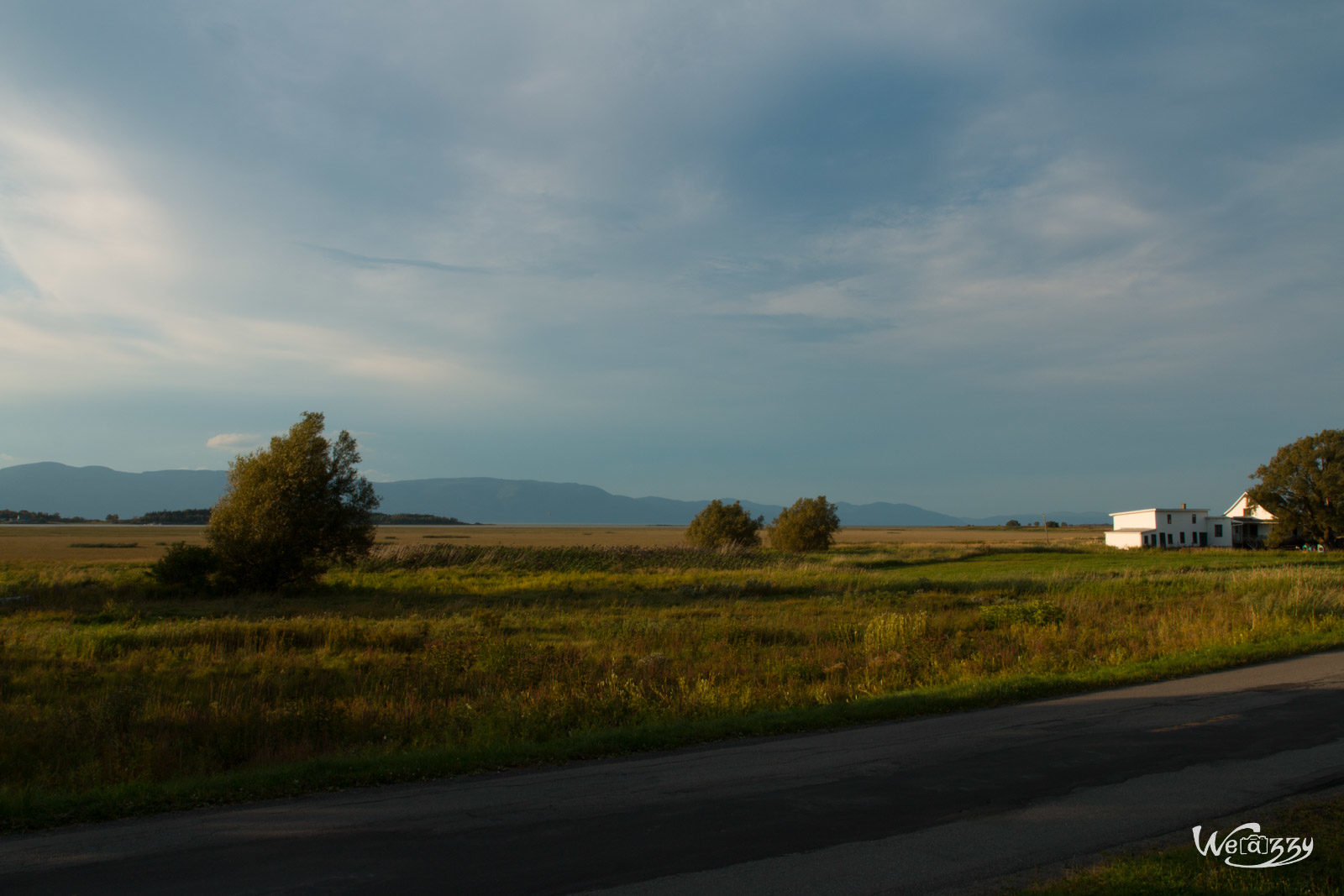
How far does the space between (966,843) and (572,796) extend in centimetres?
352

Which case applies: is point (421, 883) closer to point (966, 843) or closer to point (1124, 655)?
point (966, 843)

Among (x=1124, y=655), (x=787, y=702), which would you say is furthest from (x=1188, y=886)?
(x=1124, y=655)

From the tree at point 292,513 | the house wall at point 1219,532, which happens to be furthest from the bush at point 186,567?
the house wall at point 1219,532

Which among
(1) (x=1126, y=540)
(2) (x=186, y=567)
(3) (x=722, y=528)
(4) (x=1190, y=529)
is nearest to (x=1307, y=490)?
(4) (x=1190, y=529)

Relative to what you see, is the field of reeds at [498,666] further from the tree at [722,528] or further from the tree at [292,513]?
the tree at [722,528]

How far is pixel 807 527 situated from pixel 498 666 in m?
64.5

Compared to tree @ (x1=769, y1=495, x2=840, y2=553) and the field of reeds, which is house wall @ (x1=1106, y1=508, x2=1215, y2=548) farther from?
the field of reeds

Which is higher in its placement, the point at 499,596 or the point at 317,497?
the point at 317,497

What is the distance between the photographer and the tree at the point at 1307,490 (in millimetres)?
66688

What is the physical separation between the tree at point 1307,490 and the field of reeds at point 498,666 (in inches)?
1827

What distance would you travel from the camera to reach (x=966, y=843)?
19.5 ft

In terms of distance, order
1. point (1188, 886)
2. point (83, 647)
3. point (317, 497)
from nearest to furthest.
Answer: point (1188, 886)
point (83, 647)
point (317, 497)

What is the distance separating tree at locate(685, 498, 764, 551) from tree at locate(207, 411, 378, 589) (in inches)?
1635

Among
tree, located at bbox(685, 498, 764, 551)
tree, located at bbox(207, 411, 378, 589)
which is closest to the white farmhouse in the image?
tree, located at bbox(685, 498, 764, 551)
